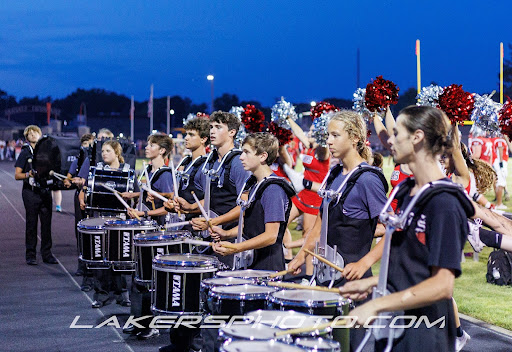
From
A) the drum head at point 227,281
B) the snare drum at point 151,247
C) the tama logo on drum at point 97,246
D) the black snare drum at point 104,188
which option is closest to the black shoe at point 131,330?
the snare drum at point 151,247

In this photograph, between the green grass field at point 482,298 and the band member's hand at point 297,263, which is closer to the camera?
the band member's hand at point 297,263

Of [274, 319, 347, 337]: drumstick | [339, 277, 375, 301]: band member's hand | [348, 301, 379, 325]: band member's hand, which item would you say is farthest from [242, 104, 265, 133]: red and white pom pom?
[348, 301, 379, 325]: band member's hand

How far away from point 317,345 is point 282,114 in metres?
5.99

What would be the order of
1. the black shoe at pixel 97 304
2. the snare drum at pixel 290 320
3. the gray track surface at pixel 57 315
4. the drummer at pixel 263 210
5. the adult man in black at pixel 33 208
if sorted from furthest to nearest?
1. the adult man in black at pixel 33 208
2. the black shoe at pixel 97 304
3. the gray track surface at pixel 57 315
4. the drummer at pixel 263 210
5. the snare drum at pixel 290 320

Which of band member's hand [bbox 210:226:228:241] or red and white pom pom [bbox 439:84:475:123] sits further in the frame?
band member's hand [bbox 210:226:228:241]

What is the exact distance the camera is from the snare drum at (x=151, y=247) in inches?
229

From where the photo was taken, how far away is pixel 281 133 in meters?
8.29

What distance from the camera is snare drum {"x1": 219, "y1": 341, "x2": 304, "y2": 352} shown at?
273 centimetres

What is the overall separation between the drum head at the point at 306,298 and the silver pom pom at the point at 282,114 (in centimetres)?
504

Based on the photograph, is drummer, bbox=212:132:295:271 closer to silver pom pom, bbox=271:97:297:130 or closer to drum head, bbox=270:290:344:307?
drum head, bbox=270:290:344:307

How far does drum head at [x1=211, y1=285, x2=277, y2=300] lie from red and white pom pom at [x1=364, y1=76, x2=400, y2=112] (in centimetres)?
200

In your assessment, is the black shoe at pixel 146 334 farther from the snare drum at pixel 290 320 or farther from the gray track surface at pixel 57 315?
the snare drum at pixel 290 320

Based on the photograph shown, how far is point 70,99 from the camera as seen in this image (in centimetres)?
12219

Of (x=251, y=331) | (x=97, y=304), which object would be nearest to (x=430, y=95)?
(x=251, y=331)
